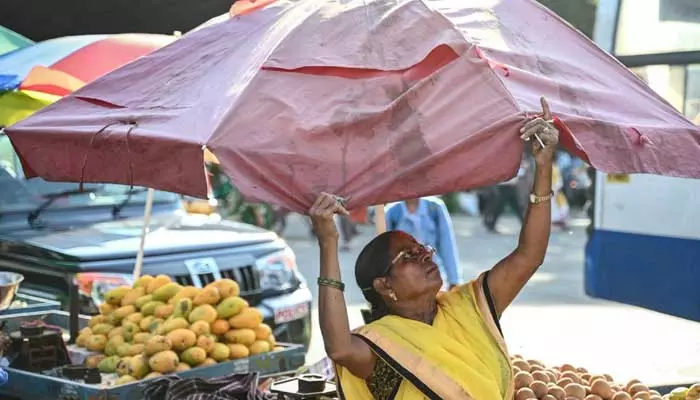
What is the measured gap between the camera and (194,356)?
5230 mm

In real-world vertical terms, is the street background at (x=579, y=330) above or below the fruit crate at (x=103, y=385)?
below

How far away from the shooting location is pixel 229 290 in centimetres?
565

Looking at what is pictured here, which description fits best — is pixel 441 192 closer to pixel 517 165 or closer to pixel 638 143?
pixel 517 165

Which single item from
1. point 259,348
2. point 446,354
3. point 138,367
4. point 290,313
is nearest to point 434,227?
point 290,313

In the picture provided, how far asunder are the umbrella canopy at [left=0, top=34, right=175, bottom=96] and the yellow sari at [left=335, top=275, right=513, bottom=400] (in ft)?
9.58

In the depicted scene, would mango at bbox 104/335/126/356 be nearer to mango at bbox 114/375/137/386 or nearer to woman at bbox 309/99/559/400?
mango at bbox 114/375/137/386

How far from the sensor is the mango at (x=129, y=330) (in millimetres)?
5551

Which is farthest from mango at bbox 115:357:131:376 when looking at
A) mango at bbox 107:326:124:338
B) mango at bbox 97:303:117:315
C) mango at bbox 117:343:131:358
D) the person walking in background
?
the person walking in background

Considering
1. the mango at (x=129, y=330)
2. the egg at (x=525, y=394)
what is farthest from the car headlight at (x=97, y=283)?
the egg at (x=525, y=394)

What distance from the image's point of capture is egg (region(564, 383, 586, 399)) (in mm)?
4426

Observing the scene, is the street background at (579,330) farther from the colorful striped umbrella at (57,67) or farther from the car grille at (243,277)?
the colorful striped umbrella at (57,67)

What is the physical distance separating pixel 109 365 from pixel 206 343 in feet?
1.70

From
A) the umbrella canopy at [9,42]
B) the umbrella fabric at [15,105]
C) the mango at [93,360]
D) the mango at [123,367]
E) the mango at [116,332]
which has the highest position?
the umbrella canopy at [9,42]

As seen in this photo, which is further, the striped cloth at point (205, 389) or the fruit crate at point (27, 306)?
the fruit crate at point (27, 306)
